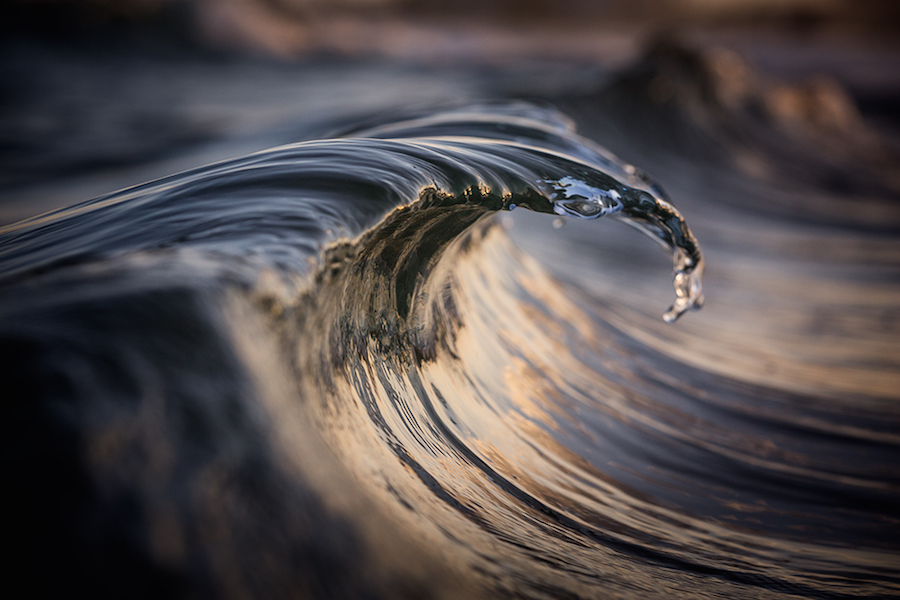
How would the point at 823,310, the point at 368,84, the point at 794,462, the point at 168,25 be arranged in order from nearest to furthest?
the point at 794,462 → the point at 823,310 → the point at 368,84 → the point at 168,25

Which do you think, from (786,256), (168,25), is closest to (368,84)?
(168,25)

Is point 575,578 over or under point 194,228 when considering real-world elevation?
under

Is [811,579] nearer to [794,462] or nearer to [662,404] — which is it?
[794,462]

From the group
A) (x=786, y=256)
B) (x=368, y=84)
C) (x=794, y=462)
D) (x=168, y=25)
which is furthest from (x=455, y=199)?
(x=168, y=25)

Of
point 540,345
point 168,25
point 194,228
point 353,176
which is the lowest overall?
point 194,228

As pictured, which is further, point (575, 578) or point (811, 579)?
point (811, 579)

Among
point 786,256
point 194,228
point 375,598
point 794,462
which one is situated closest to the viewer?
point 375,598
